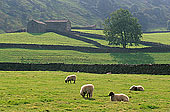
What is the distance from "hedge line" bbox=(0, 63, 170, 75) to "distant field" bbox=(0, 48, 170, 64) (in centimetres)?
1444

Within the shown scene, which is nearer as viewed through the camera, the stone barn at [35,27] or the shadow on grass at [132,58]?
the shadow on grass at [132,58]

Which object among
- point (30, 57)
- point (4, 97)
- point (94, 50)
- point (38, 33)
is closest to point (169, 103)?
point (4, 97)

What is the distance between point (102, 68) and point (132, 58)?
29054 mm

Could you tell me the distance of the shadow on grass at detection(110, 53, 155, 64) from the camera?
240 feet

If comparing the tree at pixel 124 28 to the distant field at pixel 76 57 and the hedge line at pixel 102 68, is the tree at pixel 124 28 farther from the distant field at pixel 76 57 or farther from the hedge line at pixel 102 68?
the hedge line at pixel 102 68

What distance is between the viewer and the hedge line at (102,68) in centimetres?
4438

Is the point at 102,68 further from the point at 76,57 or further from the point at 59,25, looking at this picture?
the point at 59,25

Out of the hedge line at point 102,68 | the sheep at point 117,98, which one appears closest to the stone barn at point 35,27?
the hedge line at point 102,68

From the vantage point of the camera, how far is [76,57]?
7700 cm

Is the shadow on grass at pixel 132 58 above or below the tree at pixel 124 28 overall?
below

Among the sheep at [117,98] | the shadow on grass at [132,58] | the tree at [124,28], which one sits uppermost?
the tree at [124,28]

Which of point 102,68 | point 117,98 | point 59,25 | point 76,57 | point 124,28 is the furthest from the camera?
point 59,25

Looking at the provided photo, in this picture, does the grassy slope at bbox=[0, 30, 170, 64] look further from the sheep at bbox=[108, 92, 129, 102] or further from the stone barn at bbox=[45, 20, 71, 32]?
the sheep at bbox=[108, 92, 129, 102]

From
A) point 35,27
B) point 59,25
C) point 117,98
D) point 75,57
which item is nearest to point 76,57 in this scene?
point 75,57
